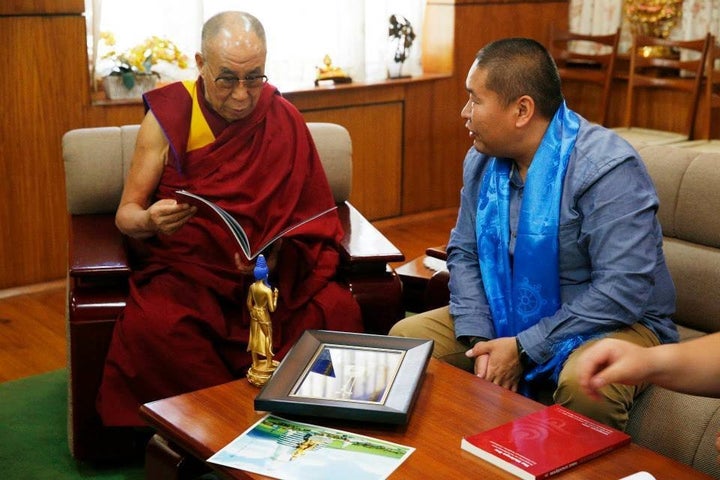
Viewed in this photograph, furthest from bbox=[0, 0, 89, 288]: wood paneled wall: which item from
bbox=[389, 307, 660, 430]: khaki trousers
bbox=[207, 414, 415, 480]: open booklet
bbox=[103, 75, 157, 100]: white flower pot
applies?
bbox=[207, 414, 415, 480]: open booklet

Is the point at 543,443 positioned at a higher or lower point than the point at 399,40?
lower

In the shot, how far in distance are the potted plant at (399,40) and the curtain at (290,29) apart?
0.04m

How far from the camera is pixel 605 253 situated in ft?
7.35

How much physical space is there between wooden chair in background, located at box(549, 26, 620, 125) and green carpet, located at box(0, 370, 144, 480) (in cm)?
340

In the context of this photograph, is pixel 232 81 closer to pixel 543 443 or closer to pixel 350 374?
pixel 350 374

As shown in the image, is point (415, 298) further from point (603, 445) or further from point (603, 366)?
point (603, 366)

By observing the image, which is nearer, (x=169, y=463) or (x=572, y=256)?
(x=169, y=463)

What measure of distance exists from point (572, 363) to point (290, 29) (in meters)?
2.88

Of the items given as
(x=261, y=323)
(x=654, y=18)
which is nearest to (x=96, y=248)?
(x=261, y=323)

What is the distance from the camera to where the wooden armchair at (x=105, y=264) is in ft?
8.38

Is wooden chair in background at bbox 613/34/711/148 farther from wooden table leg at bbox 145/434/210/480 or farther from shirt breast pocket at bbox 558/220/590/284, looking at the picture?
wooden table leg at bbox 145/434/210/480

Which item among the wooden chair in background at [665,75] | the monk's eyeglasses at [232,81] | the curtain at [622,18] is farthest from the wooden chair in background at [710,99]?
the monk's eyeglasses at [232,81]

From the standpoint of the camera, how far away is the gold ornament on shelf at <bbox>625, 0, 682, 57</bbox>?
17.2ft

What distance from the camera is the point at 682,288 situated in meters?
2.57
